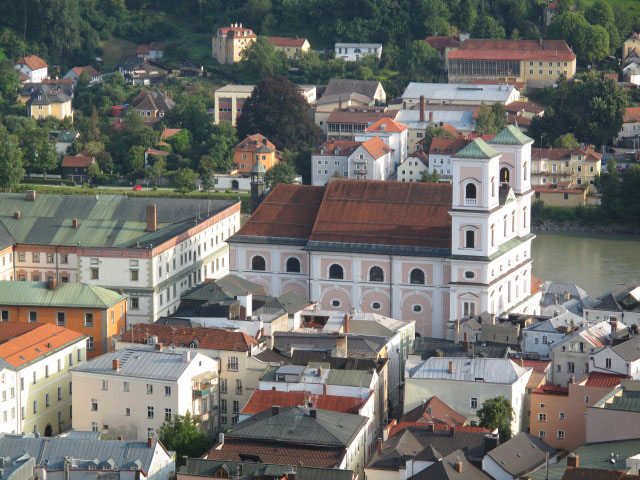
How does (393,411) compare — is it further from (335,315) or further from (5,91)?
(5,91)

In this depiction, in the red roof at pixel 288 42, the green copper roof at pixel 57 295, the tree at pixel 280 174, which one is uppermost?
the red roof at pixel 288 42

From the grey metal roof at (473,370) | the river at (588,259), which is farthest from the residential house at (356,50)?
the grey metal roof at (473,370)

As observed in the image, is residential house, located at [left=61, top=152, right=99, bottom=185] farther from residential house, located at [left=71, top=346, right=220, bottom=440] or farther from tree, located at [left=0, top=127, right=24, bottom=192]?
residential house, located at [left=71, top=346, right=220, bottom=440]

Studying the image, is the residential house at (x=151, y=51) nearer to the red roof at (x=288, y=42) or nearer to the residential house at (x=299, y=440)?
the red roof at (x=288, y=42)

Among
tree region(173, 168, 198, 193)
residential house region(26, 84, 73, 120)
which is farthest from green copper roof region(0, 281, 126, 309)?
residential house region(26, 84, 73, 120)

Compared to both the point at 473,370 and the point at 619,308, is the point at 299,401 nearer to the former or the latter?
the point at 473,370
